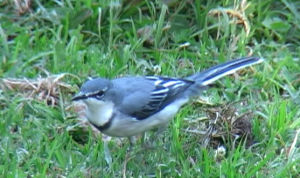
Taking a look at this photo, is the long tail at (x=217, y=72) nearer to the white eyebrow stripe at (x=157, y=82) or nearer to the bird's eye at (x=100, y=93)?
the white eyebrow stripe at (x=157, y=82)

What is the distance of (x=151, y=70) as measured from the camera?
307 inches

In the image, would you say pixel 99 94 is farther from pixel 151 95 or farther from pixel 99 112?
pixel 151 95

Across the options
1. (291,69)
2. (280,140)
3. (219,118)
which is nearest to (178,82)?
(219,118)

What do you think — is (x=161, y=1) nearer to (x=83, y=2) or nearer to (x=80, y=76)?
(x=83, y=2)

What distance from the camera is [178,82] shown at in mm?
6945

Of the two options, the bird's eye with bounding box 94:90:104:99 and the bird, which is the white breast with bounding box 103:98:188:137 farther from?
the bird's eye with bounding box 94:90:104:99

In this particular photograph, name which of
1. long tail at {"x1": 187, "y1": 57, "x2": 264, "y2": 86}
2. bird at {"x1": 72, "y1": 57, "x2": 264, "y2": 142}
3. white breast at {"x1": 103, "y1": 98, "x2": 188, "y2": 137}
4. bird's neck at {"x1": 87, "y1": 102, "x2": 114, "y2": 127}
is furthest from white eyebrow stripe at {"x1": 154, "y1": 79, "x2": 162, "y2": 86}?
bird's neck at {"x1": 87, "y1": 102, "x2": 114, "y2": 127}

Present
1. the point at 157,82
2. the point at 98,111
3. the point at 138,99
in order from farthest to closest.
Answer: the point at 157,82
the point at 138,99
the point at 98,111

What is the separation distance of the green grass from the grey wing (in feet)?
0.90

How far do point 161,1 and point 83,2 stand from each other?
71cm

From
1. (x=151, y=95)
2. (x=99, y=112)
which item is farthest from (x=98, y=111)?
(x=151, y=95)

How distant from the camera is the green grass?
257 inches

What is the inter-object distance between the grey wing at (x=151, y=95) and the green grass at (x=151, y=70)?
274 millimetres

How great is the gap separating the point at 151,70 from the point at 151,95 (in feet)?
3.55
